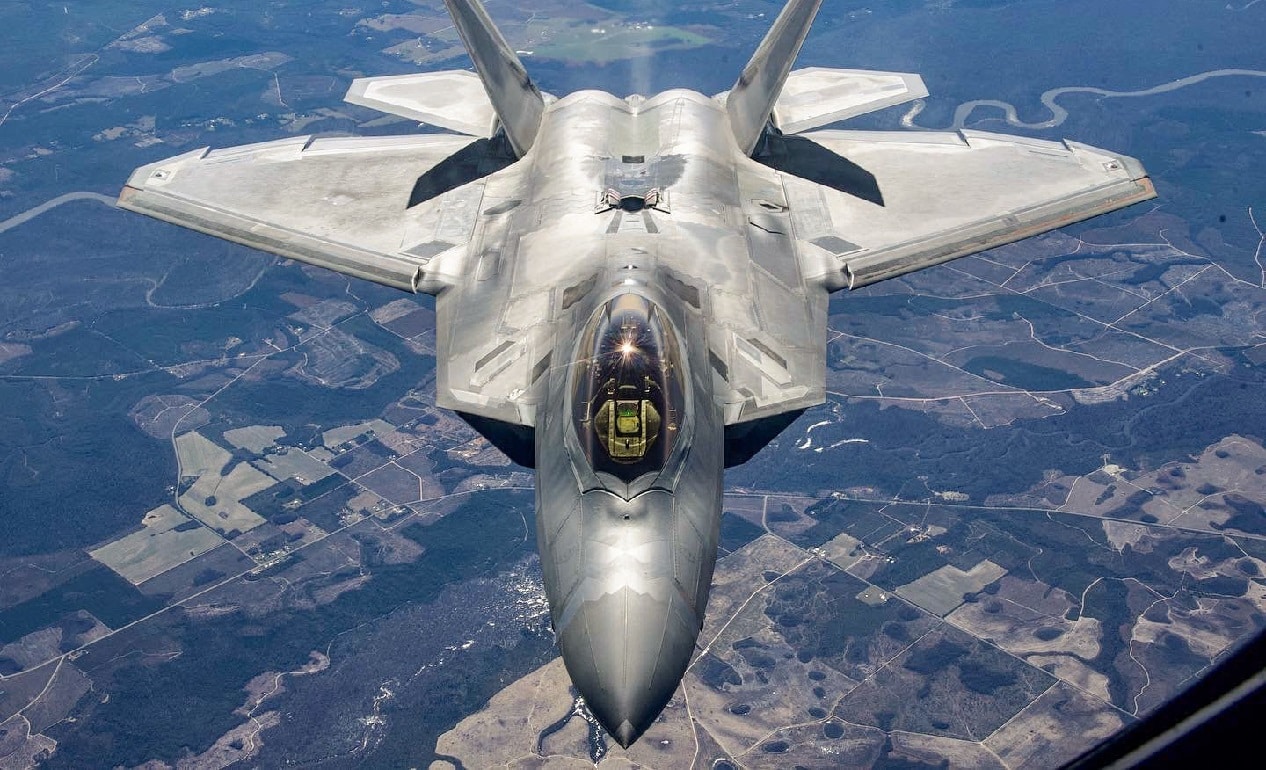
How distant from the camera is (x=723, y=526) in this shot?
122 metres

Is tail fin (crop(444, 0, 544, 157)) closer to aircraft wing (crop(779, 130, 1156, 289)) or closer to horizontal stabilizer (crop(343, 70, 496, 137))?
horizontal stabilizer (crop(343, 70, 496, 137))

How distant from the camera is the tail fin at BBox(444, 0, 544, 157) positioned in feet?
115

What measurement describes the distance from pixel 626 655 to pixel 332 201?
21.6 metres

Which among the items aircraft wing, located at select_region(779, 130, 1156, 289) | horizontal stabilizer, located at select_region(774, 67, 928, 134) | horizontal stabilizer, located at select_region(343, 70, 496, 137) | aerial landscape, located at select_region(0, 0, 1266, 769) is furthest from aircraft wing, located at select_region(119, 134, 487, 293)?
aerial landscape, located at select_region(0, 0, 1266, 769)

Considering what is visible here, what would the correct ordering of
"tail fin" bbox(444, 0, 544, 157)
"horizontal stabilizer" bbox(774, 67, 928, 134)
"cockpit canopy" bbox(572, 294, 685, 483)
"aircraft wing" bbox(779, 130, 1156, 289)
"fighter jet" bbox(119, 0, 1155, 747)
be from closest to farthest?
"fighter jet" bbox(119, 0, 1155, 747) → "cockpit canopy" bbox(572, 294, 685, 483) → "aircraft wing" bbox(779, 130, 1156, 289) → "tail fin" bbox(444, 0, 544, 157) → "horizontal stabilizer" bbox(774, 67, 928, 134)

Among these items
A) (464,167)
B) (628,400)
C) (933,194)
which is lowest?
(464,167)

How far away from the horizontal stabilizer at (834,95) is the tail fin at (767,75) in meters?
1.52

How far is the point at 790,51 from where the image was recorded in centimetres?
3553

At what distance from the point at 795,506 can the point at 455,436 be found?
127 feet

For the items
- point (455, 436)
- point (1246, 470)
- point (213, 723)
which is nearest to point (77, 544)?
point (213, 723)

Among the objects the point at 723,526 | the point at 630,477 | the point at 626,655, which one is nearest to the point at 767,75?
the point at 630,477

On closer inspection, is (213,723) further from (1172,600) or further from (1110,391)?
(1110,391)

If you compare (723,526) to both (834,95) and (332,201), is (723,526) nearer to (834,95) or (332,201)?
(834,95)

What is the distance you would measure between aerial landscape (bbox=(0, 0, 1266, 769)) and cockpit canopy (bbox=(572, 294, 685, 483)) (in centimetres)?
7323
